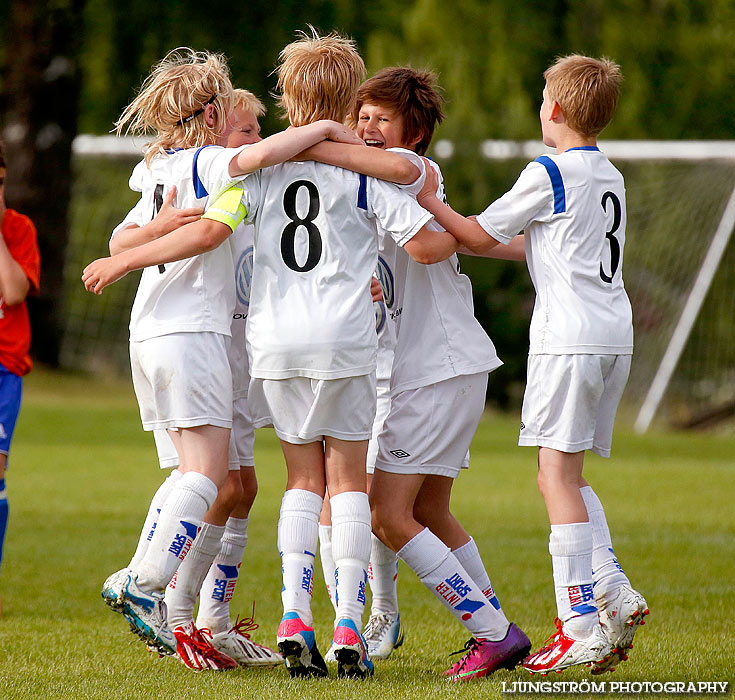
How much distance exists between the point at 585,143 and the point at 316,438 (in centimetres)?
138

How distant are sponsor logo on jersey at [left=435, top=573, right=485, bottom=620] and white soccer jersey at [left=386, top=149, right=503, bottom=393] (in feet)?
2.21

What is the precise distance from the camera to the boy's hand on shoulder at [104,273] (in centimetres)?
394

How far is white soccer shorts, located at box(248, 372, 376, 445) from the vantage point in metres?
3.86

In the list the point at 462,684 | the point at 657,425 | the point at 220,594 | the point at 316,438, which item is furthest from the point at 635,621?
the point at 657,425

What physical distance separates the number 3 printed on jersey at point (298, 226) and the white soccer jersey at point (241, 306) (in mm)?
464

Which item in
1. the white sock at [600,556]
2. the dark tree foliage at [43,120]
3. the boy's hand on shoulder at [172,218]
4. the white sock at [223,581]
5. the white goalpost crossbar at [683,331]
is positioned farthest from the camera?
the dark tree foliage at [43,120]

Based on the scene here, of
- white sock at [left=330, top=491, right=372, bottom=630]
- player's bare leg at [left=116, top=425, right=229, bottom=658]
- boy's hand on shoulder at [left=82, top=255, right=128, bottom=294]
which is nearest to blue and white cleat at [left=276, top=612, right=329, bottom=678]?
white sock at [left=330, top=491, right=372, bottom=630]

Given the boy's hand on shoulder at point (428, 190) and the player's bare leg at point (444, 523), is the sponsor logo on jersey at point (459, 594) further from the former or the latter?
the boy's hand on shoulder at point (428, 190)

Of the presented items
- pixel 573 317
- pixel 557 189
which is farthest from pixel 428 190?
pixel 573 317

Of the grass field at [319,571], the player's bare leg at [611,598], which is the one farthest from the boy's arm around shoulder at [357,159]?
the grass field at [319,571]

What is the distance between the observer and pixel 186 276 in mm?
4070

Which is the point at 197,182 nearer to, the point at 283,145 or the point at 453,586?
the point at 283,145

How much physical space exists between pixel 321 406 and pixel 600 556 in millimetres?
1158

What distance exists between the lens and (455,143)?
1747cm
